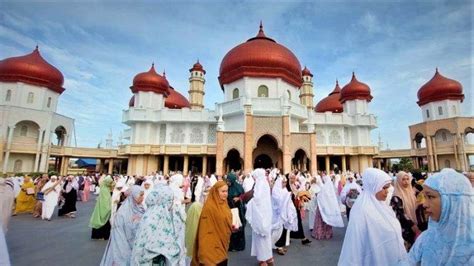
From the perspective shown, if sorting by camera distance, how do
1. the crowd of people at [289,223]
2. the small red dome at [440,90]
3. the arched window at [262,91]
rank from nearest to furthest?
the crowd of people at [289,223] → the arched window at [262,91] → the small red dome at [440,90]

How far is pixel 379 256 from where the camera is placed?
215cm

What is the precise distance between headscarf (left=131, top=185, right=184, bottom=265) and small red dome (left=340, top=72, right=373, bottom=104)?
27558mm

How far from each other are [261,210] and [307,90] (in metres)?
28.6

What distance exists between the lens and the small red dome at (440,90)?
83.4ft

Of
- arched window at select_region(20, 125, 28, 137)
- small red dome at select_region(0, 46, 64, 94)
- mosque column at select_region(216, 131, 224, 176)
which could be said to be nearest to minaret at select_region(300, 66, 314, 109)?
mosque column at select_region(216, 131, 224, 176)

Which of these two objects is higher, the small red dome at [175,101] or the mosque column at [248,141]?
the small red dome at [175,101]

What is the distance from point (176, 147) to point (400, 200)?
69.3 ft

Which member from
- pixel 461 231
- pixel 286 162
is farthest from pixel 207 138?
pixel 461 231

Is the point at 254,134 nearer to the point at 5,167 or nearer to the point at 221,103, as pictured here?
the point at 221,103

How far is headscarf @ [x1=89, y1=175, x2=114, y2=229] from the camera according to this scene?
553cm

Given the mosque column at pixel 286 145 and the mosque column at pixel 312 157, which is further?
the mosque column at pixel 312 157

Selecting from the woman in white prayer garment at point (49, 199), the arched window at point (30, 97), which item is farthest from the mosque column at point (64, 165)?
the woman in white prayer garment at point (49, 199)

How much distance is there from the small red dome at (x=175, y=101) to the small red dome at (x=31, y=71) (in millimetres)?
11569

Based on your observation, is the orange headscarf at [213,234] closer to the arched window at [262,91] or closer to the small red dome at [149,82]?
the arched window at [262,91]
